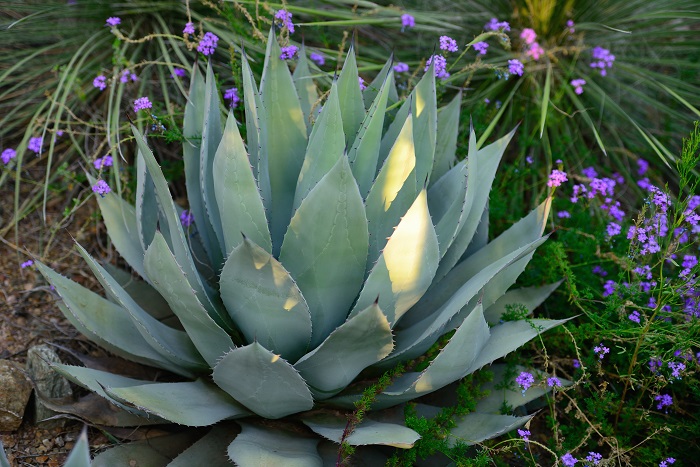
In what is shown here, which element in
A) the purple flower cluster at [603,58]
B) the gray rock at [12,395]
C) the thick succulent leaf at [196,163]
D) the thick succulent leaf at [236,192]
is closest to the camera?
the thick succulent leaf at [236,192]

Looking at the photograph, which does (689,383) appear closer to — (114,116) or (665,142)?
(665,142)

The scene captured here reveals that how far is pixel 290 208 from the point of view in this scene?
2098 millimetres

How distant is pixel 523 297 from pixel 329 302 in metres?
0.74

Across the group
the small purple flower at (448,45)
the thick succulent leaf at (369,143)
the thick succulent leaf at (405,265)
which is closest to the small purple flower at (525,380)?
the thick succulent leaf at (405,265)

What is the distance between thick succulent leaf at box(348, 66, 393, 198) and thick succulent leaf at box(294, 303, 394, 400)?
482mm

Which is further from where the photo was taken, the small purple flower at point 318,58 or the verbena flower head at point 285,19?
the small purple flower at point 318,58

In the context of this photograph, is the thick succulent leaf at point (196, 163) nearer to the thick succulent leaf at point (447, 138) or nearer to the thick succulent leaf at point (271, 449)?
the thick succulent leaf at point (271, 449)

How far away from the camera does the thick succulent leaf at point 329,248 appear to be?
1.67m

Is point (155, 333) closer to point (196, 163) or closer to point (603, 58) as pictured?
point (196, 163)

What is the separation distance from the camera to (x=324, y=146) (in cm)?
190

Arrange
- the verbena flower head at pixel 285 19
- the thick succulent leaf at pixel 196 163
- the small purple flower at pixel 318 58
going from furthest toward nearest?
the small purple flower at pixel 318 58, the verbena flower head at pixel 285 19, the thick succulent leaf at pixel 196 163

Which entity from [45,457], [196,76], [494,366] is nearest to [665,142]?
[494,366]

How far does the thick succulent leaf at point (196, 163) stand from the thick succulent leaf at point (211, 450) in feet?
1.67

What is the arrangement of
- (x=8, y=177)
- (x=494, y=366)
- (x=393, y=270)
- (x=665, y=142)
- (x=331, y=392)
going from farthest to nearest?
(x=665, y=142)
(x=8, y=177)
(x=494, y=366)
(x=331, y=392)
(x=393, y=270)
